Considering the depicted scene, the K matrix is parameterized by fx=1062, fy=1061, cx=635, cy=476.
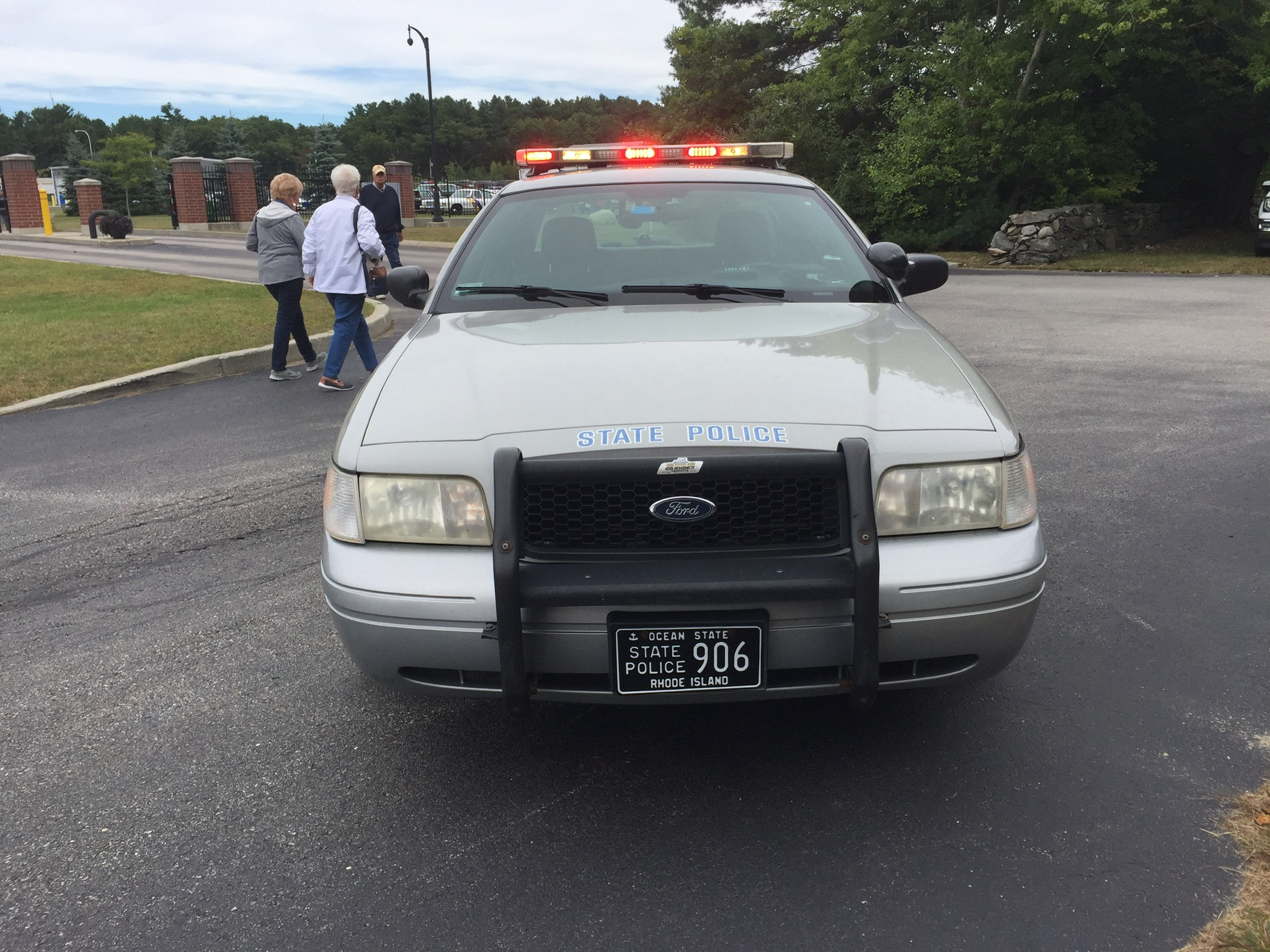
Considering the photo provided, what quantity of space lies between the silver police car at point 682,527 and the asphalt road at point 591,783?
36 centimetres

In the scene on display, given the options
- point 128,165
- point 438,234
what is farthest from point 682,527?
point 128,165

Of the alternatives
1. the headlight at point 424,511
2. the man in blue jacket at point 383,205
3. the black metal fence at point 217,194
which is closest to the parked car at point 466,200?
the black metal fence at point 217,194

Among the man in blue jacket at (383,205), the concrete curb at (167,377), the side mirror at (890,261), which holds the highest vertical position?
the man in blue jacket at (383,205)

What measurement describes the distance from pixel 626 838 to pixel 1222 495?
4.24 meters

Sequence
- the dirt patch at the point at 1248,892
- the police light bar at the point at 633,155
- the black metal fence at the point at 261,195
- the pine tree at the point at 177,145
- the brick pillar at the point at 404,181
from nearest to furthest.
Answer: the dirt patch at the point at 1248,892 < the police light bar at the point at 633,155 < the brick pillar at the point at 404,181 < the black metal fence at the point at 261,195 < the pine tree at the point at 177,145

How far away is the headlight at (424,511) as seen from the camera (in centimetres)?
267

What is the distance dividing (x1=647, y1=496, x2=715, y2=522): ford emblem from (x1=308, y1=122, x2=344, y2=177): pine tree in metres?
55.4

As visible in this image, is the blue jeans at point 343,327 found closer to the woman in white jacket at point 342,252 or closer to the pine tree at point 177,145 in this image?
the woman in white jacket at point 342,252

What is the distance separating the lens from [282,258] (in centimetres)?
926

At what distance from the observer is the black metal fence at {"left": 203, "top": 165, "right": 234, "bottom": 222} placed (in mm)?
43750

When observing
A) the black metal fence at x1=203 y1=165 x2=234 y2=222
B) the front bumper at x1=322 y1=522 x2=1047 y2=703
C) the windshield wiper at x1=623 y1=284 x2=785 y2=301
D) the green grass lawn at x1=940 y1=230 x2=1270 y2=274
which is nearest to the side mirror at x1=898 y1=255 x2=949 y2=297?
the windshield wiper at x1=623 y1=284 x2=785 y2=301

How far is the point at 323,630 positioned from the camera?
393 cm

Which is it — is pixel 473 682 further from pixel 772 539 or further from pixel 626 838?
pixel 772 539

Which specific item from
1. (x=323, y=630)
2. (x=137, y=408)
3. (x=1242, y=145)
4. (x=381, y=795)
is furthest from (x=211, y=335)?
(x=1242, y=145)
